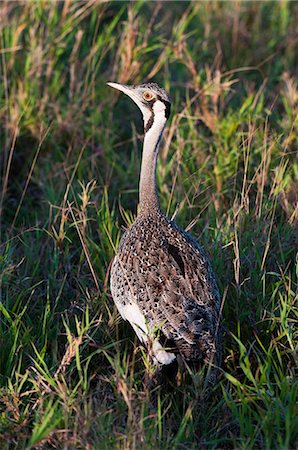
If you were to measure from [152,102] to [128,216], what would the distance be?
3.01 ft

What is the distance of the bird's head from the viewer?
348cm

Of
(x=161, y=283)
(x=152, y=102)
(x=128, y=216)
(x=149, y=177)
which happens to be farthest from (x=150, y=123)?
(x=128, y=216)

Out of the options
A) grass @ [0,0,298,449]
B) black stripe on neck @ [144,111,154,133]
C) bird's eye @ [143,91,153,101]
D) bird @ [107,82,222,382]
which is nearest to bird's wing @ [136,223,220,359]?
bird @ [107,82,222,382]

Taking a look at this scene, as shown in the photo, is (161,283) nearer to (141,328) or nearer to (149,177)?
(141,328)

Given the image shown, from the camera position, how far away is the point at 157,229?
3459mm

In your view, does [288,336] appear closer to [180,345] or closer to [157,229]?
[180,345]

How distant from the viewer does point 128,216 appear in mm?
4293

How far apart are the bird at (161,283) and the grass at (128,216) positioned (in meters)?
0.11

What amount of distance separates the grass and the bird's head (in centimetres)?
48

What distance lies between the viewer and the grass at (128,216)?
2895 millimetres

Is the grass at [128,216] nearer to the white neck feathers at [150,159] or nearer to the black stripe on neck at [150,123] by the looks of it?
the white neck feathers at [150,159]

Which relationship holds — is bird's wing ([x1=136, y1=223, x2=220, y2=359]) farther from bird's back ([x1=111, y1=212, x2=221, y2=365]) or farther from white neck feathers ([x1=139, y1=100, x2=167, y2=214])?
white neck feathers ([x1=139, y1=100, x2=167, y2=214])

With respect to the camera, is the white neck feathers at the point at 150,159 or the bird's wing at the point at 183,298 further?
the white neck feathers at the point at 150,159

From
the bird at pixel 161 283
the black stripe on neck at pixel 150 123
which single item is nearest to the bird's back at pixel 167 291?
the bird at pixel 161 283
